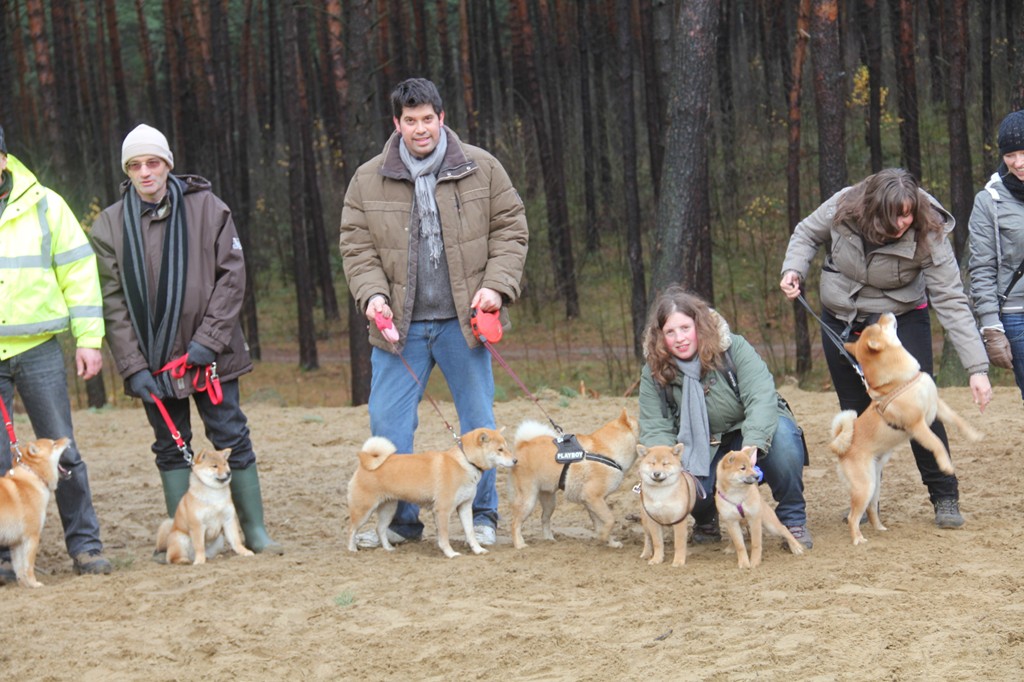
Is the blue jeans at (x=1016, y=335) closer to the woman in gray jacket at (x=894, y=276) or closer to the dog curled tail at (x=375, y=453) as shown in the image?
the woman in gray jacket at (x=894, y=276)

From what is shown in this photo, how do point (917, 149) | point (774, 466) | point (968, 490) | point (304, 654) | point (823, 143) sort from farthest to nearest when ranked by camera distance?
point (917, 149) < point (823, 143) < point (968, 490) < point (774, 466) < point (304, 654)

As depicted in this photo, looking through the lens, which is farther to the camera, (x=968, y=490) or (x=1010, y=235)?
(x=968, y=490)

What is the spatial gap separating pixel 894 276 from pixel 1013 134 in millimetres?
870

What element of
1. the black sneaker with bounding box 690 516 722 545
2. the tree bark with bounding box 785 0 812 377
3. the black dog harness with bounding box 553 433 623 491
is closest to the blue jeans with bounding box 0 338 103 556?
the black dog harness with bounding box 553 433 623 491

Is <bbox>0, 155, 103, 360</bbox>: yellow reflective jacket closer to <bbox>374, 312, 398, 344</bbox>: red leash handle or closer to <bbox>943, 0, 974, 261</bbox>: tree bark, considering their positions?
<bbox>374, 312, 398, 344</bbox>: red leash handle

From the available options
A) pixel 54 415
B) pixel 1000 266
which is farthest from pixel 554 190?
pixel 54 415

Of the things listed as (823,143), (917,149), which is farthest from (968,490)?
(917,149)

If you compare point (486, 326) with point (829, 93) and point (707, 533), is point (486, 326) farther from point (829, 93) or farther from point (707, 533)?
point (829, 93)

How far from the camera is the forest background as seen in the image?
13.8m

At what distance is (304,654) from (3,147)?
2997mm

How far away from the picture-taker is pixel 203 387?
584 cm

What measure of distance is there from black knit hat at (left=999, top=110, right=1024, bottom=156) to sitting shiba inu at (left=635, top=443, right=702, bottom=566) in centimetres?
217

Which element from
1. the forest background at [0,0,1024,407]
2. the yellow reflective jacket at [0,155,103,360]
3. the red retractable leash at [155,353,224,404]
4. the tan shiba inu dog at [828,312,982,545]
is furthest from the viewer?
the forest background at [0,0,1024,407]

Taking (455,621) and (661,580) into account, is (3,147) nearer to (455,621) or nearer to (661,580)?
(455,621)
